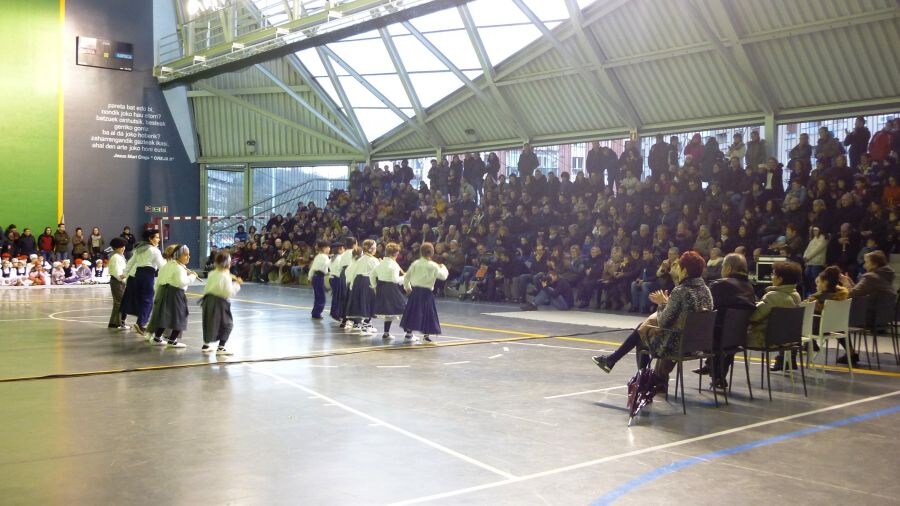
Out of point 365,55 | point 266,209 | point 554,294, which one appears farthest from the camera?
point 266,209

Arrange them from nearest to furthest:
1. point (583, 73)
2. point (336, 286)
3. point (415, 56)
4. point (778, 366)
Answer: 1. point (778, 366)
2. point (336, 286)
3. point (583, 73)
4. point (415, 56)

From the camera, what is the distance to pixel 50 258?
24281mm

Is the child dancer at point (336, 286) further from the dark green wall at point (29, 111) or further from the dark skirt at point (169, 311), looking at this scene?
the dark green wall at point (29, 111)

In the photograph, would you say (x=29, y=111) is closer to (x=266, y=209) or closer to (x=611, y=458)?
(x=266, y=209)

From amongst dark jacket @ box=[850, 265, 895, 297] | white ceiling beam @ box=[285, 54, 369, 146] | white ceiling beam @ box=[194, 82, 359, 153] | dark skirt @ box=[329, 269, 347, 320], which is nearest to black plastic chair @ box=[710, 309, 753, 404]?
dark jacket @ box=[850, 265, 895, 297]

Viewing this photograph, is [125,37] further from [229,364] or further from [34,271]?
[229,364]

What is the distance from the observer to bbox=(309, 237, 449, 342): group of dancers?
1140 cm

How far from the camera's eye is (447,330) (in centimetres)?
1305

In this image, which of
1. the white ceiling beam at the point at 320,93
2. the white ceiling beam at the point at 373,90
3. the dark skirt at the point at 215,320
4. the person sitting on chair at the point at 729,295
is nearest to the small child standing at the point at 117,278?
the dark skirt at the point at 215,320

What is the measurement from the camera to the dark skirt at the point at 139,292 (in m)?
12.4

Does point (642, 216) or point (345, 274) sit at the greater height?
point (642, 216)

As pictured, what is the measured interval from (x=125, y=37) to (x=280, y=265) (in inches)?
372

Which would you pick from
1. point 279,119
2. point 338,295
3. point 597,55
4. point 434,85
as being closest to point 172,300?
point 338,295

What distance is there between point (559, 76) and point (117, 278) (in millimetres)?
12180
